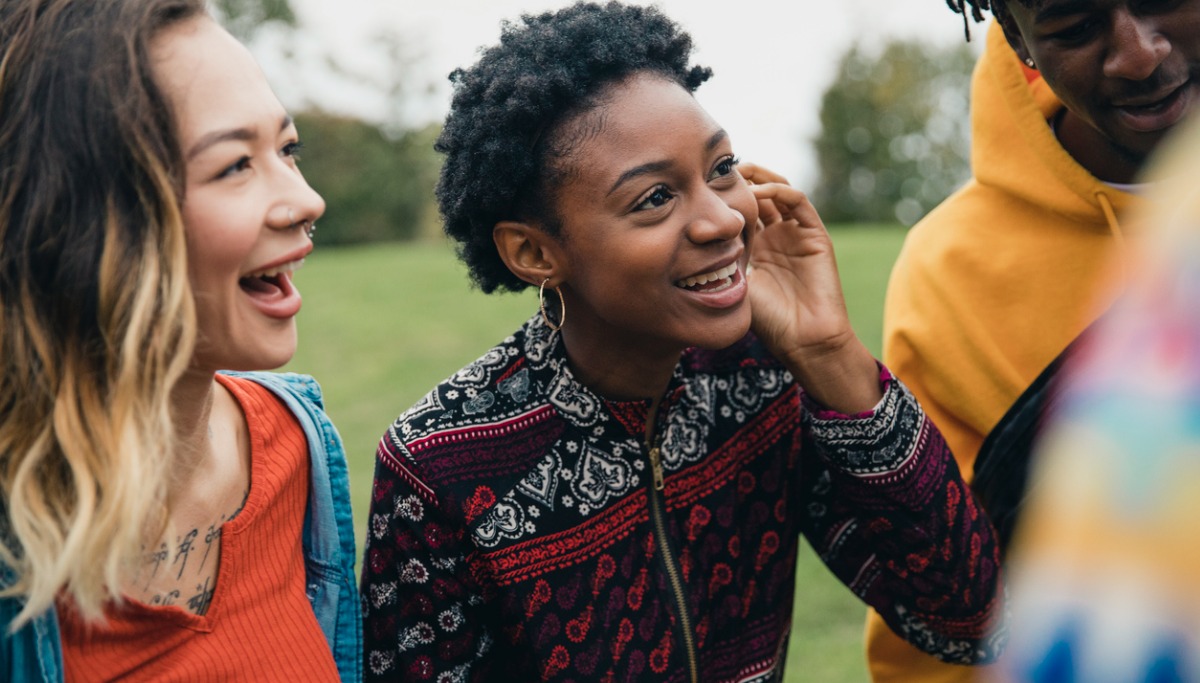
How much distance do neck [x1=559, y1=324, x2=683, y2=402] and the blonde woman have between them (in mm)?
707

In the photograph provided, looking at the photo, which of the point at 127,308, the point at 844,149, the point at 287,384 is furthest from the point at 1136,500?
the point at 844,149

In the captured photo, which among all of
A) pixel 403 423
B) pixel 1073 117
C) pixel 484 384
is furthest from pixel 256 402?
pixel 1073 117

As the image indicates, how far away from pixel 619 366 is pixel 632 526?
36 centimetres

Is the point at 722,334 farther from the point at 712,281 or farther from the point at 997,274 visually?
the point at 997,274

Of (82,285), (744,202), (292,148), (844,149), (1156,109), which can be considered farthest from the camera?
(844,149)

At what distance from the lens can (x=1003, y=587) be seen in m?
2.72

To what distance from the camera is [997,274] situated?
293 centimetres

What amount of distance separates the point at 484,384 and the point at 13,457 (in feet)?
3.24

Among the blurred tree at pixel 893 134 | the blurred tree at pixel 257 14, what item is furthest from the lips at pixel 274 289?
the blurred tree at pixel 257 14

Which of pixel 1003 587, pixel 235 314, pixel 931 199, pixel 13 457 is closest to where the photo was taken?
pixel 13 457

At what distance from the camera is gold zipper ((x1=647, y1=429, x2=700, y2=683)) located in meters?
2.63

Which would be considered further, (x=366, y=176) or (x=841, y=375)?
(x=366, y=176)

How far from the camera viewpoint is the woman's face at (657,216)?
8.00 ft

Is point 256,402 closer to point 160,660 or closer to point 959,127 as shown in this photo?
point 160,660
